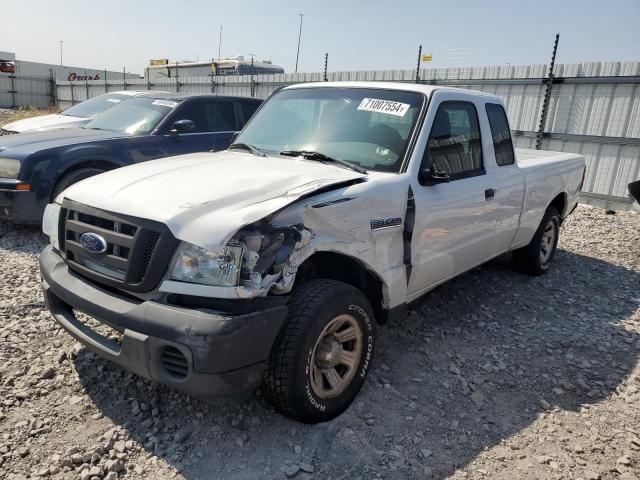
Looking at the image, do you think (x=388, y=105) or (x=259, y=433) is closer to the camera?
(x=259, y=433)

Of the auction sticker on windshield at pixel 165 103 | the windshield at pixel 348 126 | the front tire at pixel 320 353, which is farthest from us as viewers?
the auction sticker on windshield at pixel 165 103

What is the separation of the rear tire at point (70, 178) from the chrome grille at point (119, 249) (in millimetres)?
3222

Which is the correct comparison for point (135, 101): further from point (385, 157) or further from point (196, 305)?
point (196, 305)

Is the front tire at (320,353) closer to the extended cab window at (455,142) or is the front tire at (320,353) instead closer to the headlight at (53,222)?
the extended cab window at (455,142)

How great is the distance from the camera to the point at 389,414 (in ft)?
9.79

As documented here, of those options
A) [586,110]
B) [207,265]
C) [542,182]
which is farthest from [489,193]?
[586,110]

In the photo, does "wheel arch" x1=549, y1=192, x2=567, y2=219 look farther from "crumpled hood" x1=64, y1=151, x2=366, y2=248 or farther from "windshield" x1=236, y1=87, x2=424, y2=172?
"crumpled hood" x1=64, y1=151, x2=366, y2=248

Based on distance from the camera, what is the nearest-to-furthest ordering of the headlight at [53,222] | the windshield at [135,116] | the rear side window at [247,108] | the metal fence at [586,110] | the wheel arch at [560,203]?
the headlight at [53,222], the wheel arch at [560,203], the windshield at [135,116], the rear side window at [247,108], the metal fence at [586,110]

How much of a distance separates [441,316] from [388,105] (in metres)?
1.98

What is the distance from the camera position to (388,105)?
357 centimetres

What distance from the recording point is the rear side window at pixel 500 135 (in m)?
4.38

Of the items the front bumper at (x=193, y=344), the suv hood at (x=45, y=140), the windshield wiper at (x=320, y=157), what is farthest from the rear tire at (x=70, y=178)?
the front bumper at (x=193, y=344)

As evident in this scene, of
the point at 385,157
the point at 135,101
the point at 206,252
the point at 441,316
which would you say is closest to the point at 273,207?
the point at 206,252

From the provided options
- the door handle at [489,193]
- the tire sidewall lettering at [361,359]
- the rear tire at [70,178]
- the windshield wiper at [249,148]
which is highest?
the windshield wiper at [249,148]
